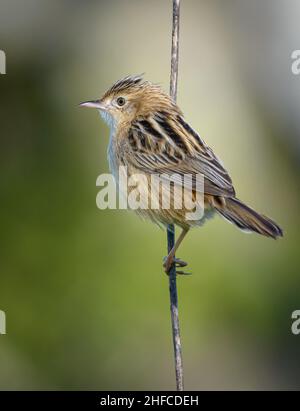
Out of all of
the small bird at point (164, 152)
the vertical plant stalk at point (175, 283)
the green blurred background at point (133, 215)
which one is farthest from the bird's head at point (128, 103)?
the green blurred background at point (133, 215)

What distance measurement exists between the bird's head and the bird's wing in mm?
198

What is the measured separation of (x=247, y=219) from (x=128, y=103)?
5.63 feet

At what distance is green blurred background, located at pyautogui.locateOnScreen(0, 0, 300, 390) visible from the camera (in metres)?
8.76

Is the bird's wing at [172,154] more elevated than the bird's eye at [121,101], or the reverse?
the bird's eye at [121,101]

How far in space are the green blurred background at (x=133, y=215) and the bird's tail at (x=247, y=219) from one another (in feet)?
9.42

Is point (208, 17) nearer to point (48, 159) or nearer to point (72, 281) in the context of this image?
point (48, 159)

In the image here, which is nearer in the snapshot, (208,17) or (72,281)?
(72,281)

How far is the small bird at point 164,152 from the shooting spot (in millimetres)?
5984

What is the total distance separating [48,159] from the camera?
9188 mm

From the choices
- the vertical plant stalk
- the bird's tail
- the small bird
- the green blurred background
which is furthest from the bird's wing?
the green blurred background

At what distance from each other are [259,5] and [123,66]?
2600 millimetres

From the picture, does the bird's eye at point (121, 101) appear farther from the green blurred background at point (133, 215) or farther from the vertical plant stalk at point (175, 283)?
the green blurred background at point (133, 215)

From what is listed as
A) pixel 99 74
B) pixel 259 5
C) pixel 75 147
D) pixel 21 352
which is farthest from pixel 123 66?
pixel 21 352

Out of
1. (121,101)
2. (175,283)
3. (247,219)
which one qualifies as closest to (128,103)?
(121,101)
